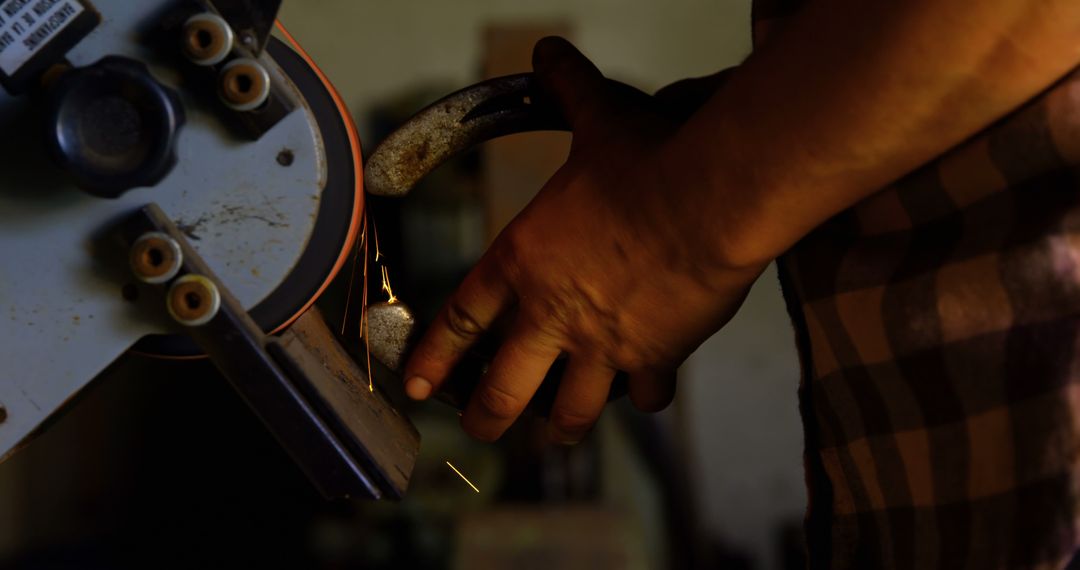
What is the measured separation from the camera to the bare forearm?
0.43m

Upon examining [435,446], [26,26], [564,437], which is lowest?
[435,446]

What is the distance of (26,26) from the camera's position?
1.64ft

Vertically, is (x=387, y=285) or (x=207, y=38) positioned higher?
(x=207, y=38)

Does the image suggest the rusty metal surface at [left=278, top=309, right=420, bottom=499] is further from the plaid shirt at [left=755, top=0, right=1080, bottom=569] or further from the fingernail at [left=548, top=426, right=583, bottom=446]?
the plaid shirt at [left=755, top=0, right=1080, bottom=569]

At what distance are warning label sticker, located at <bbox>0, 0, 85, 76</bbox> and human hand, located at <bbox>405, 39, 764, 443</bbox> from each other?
0.97ft

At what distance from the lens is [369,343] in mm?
697

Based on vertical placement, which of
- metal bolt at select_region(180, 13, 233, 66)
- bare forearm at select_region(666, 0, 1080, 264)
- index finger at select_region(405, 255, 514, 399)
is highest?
metal bolt at select_region(180, 13, 233, 66)

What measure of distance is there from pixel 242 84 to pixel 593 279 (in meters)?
0.24

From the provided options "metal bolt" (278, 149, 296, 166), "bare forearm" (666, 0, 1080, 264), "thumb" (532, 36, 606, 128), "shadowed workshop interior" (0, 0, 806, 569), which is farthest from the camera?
"shadowed workshop interior" (0, 0, 806, 569)

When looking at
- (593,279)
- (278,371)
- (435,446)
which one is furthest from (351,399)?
(435,446)

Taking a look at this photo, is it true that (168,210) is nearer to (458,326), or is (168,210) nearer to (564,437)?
(458,326)

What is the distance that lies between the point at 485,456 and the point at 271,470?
1.60 ft

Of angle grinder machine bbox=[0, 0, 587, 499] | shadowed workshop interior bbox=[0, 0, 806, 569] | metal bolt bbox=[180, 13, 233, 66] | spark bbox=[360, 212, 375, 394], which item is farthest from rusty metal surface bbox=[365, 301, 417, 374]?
shadowed workshop interior bbox=[0, 0, 806, 569]

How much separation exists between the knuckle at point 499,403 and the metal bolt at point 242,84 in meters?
0.28
